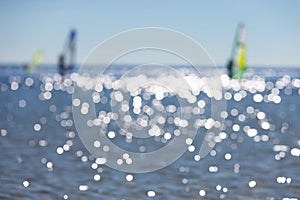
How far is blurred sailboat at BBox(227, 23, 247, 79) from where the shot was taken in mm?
118312

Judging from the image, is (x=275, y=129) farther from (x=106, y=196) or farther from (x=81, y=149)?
(x=106, y=196)

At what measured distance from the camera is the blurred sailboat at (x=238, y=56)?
388 ft

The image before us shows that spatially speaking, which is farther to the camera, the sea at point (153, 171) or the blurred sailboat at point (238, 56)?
the blurred sailboat at point (238, 56)

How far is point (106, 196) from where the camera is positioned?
19.8m

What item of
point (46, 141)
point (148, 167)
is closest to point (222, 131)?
point (46, 141)

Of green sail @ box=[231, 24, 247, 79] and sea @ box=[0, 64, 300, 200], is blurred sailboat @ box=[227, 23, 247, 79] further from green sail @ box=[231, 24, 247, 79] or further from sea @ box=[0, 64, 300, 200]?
sea @ box=[0, 64, 300, 200]

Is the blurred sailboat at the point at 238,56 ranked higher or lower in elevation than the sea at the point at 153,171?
higher

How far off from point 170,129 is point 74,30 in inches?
4871

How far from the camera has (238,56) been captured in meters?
119

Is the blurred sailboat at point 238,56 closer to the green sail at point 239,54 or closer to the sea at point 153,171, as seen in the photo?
the green sail at point 239,54

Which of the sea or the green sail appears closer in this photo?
the sea

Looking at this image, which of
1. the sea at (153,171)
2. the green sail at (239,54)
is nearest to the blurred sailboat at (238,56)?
the green sail at (239,54)

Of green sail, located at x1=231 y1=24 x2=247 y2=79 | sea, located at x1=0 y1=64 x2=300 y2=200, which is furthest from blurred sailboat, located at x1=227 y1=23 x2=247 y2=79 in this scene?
sea, located at x1=0 y1=64 x2=300 y2=200

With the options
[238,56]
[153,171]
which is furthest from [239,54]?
[153,171]
